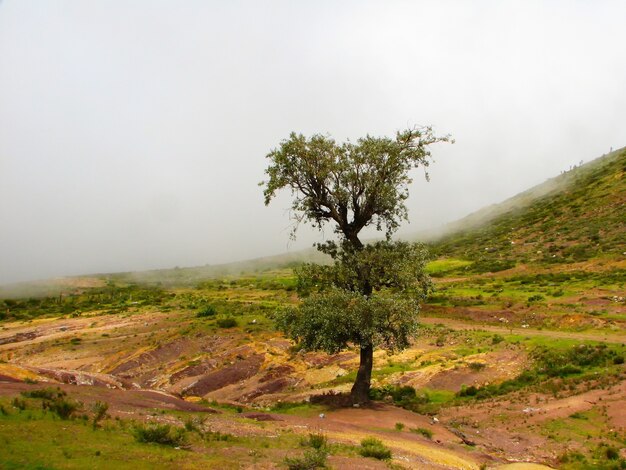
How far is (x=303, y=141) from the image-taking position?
31312 mm

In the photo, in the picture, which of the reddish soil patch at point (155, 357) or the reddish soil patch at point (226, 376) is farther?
the reddish soil patch at point (155, 357)

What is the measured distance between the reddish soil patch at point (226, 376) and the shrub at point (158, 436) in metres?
24.9

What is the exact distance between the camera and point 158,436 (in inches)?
634

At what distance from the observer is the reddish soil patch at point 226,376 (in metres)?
41.1

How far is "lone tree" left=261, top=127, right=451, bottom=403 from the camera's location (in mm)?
29781

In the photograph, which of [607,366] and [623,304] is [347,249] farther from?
[623,304]

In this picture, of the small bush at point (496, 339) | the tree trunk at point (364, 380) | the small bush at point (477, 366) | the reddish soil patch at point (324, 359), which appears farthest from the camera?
the reddish soil patch at point (324, 359)

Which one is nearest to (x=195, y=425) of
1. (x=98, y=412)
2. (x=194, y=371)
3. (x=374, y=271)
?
(x=98, y=412)

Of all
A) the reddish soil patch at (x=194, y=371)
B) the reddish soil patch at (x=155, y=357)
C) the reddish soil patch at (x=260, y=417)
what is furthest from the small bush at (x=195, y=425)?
the reddish soil patch at (x=155, y=357)

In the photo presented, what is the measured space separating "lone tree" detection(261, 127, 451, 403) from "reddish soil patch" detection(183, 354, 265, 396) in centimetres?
1352

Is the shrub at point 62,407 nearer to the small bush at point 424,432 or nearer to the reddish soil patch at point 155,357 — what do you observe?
the small bush at point 424,432

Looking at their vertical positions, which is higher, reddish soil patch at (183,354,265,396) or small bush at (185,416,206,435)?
small bush at (185,416,206,435)

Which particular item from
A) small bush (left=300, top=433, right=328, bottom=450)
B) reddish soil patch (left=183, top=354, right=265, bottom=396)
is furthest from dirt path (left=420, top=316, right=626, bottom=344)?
small bush (left=300, top=433, right=328, bottom=450)

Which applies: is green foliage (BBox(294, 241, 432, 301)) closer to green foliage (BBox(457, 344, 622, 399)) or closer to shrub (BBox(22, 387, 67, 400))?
green foliage (BBox(457, 344, 622, 399))
